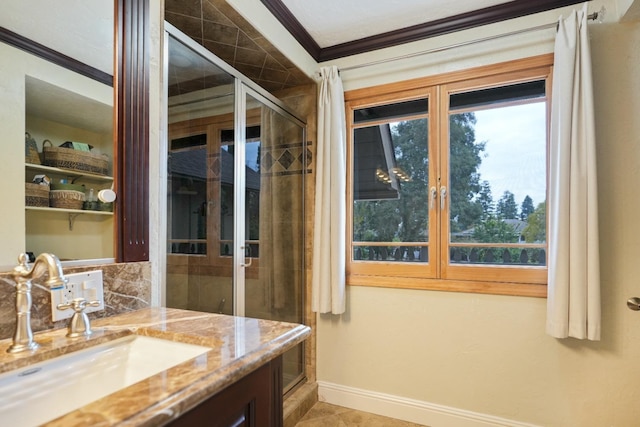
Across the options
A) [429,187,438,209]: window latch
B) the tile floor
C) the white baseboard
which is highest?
[429,187,438,209]: window latch

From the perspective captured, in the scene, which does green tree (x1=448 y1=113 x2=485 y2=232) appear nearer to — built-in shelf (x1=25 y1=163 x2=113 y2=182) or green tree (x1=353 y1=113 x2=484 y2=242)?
green tree (x1=353 y1=113 x2=484 y2=242)

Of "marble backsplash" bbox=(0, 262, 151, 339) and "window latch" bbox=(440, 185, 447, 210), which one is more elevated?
"window latch" bbox=(440, 185, 447, 210)

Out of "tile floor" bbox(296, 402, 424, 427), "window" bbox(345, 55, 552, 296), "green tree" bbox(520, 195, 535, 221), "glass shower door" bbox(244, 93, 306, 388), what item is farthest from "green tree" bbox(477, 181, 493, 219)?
"tile floor" bbox(296, 402, 424, 427)

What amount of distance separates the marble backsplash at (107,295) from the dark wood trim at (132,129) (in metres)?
0.05

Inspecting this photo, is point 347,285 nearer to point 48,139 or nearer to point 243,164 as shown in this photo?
point 243,164

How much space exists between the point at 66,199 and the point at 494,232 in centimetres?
201

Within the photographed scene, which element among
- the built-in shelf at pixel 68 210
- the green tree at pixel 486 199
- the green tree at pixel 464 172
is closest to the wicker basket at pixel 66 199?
the built-in shelf at pixel 68 210

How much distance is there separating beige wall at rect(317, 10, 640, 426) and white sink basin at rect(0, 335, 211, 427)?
1529 millimetres

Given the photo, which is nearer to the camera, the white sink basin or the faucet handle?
the white sink basin

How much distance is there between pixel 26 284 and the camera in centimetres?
77

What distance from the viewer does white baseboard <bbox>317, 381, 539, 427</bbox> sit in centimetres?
190

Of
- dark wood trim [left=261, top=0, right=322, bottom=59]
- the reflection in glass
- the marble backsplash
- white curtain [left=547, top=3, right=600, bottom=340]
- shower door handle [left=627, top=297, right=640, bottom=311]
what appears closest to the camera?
→ the marble backsplash

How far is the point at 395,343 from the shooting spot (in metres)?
2.11

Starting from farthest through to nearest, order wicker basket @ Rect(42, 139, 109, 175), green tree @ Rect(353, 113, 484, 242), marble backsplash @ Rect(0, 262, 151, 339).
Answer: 1. green tree @ Rect(353, 113, 484, 242)
2. wicker basket @ Rect(42, 139, 109, 175)
3. marble backsplash @ Rect(0, 262, 151, 339)
